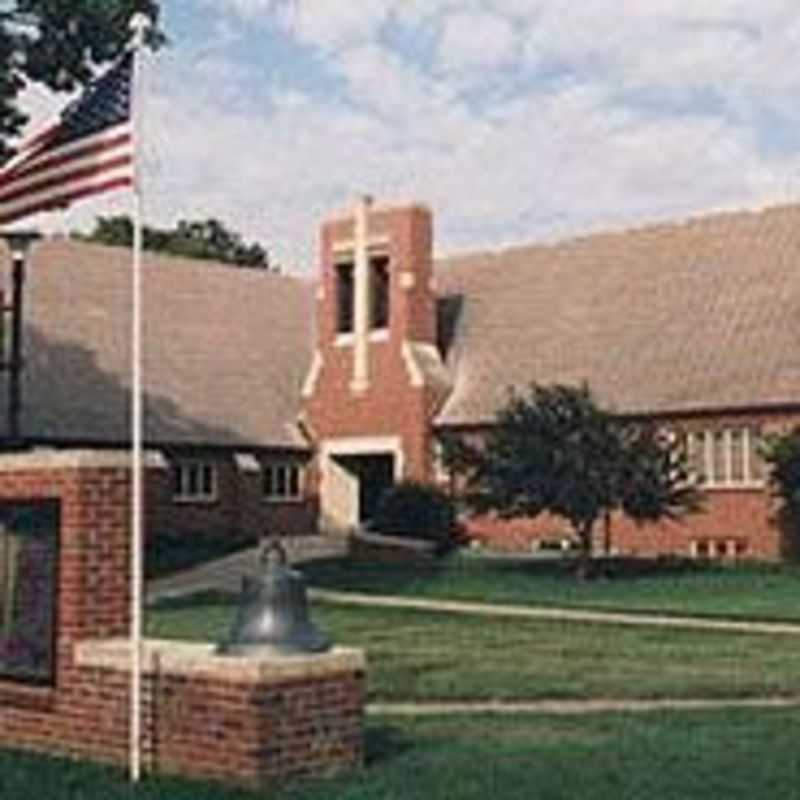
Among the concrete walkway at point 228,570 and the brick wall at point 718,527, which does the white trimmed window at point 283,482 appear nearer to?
the concrete walkway at point 228,570

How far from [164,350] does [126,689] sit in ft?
126

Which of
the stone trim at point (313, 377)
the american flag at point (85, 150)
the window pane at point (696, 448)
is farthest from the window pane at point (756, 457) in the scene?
the american flag at point (85, 150)

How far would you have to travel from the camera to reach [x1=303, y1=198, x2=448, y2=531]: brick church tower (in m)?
49.3

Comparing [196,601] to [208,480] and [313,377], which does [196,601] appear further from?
[313,377]

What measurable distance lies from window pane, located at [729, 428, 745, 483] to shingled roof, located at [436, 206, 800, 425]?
0.76m

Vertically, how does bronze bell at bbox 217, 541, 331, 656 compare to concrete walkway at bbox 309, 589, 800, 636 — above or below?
above

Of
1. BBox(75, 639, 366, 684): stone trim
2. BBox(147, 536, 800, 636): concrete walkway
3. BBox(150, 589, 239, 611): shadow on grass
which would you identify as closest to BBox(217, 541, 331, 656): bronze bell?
BBox(75, 639, 366, 684): stone trim

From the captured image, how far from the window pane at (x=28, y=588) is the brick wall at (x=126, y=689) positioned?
11 cm

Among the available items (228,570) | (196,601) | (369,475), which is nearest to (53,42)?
(196,601)

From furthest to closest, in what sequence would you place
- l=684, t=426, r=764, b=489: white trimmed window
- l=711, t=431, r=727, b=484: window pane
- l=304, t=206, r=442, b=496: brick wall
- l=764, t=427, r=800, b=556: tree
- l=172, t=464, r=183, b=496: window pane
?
l=304, t=206, r=442, b=496: brick wall < l=172, t=464, r=183, b=496: window pane < l=711, t=431, r=727, b=484: window pane < l=684, t=426, r=764, b=489: white trimmed window < l=764, t=427, r=800, b=556: tree

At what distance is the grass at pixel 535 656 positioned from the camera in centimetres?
1770

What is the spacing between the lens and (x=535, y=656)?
21.0 metres

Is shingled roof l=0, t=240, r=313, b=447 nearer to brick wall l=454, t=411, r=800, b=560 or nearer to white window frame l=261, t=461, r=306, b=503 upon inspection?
white window frame l=261, t=461, r=306, b=503

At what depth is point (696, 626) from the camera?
26.0 m
